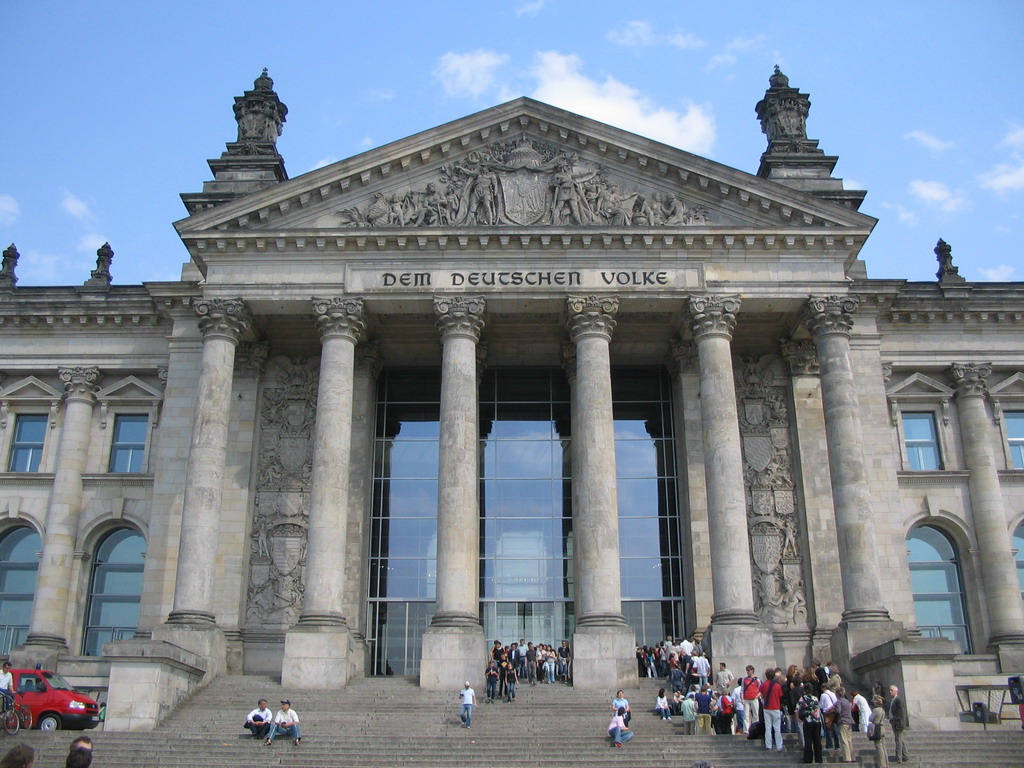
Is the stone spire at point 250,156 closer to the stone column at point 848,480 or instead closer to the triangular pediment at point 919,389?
the stone column at point 848,480

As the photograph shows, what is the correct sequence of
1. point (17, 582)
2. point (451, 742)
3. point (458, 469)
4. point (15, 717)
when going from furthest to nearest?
point (17, 582)
point (458, 469)
point (15, 717)
point (451, 742)

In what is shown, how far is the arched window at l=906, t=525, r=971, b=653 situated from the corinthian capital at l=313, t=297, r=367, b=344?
824 inches

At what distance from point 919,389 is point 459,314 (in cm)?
1768

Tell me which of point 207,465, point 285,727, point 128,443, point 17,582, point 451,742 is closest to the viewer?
point 451,742

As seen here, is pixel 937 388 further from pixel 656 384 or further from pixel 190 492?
pixel 190 492

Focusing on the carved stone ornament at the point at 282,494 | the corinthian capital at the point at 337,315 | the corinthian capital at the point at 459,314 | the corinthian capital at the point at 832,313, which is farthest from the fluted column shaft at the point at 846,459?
the carved stone ornament at the point at 282,494

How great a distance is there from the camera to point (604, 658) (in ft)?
96.2

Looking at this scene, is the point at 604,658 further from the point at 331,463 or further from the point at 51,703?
the point at 51,703

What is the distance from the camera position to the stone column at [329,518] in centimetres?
2956

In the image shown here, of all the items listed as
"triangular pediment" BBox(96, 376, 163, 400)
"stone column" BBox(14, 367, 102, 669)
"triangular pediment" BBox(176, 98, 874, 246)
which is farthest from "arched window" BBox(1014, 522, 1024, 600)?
"stone column" BBox(14, 367, 102, 669)

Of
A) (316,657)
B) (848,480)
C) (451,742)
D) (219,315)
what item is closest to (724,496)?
(848,480)

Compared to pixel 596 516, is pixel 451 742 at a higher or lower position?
lower

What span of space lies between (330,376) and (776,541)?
51.1 ft

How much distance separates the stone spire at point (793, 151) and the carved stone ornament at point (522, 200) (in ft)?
16.4
